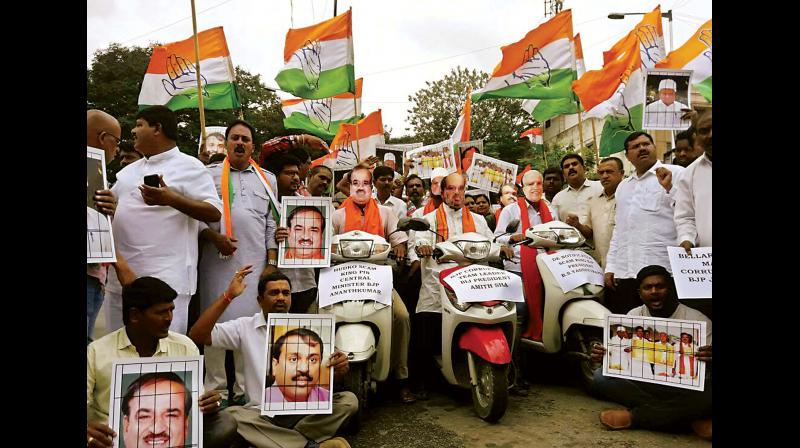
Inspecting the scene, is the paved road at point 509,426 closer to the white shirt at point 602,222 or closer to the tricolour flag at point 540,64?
the white shirt at point 602,222

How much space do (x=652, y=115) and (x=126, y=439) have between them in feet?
16.3

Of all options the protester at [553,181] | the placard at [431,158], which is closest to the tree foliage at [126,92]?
the placard at [431,158]

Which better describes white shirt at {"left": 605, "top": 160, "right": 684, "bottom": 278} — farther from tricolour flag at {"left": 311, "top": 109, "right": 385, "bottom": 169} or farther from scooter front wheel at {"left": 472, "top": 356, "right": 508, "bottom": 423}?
tricolour flag at {"left": 311, "top": 109, "right": 385, "bottom": 169}

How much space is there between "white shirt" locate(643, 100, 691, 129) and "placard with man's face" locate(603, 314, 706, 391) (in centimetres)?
252

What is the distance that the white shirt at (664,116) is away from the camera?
512 centimetres

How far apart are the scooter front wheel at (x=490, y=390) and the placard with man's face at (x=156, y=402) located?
73.6 inches

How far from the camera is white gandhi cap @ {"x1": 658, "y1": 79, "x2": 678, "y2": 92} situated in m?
5.19

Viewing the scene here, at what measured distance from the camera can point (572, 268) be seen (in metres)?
4.27

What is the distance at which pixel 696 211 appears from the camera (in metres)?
3.57

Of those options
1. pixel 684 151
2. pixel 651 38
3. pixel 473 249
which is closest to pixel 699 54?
pixel 651 38

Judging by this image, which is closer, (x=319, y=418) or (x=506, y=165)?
(x=319, y=418)
